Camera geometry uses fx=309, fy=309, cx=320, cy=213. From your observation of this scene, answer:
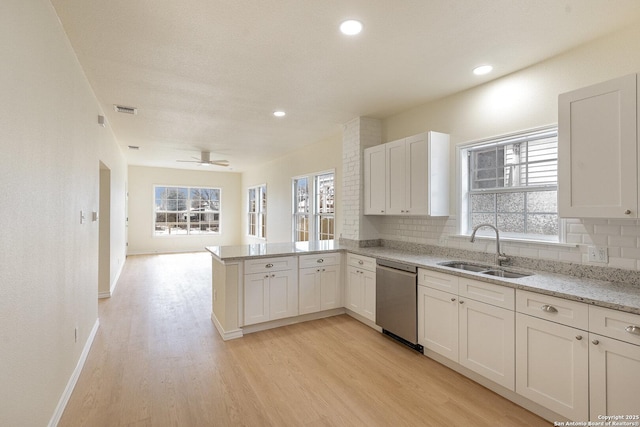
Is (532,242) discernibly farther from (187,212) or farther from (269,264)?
(187,212)

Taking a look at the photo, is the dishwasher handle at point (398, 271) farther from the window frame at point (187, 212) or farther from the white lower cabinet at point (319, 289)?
the window frame at point (187, 212)

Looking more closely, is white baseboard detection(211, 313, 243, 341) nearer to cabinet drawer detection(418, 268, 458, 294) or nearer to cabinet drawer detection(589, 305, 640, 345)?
cabinet drawer detection(418, 268, 458, 294)

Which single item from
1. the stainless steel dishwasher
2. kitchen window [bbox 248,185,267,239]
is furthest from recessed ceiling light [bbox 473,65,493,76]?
kitchen window [bbox 248,185,267,239]

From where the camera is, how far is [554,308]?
208cm

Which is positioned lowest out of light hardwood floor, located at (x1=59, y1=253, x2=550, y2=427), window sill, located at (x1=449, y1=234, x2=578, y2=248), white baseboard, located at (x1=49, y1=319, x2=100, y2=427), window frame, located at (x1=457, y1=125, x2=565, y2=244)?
light hardwood floor, located at (x1=59, y1=253, x2=550, y2=427)

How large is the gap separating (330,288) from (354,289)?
325 millimetres

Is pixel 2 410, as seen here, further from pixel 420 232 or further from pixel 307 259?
pixel 420 232

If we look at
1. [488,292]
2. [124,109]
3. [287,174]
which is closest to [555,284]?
[488,292]

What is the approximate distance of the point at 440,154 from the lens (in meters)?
3.52

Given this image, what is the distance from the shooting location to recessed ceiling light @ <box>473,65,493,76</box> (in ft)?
9.52

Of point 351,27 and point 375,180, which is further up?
point 351,27

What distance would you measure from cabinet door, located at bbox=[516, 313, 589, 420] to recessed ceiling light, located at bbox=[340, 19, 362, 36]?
96.4 inches

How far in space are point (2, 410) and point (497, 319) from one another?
2973 mm

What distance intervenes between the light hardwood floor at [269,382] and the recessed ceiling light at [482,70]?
2833mm
